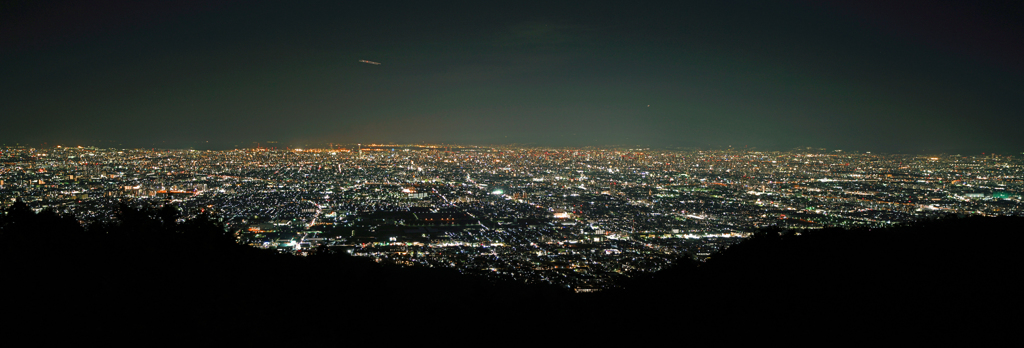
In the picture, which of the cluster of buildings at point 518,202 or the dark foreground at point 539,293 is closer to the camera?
the dark foreground at point 539,293

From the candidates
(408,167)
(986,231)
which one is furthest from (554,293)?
(408,167)

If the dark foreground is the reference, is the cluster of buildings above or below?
below

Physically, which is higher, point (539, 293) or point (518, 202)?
point (539, 293)

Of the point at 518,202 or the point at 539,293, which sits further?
the point at 518,202

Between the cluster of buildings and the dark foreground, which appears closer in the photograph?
the dark foreground

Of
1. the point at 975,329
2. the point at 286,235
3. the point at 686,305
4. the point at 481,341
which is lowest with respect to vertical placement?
the point at 286,235

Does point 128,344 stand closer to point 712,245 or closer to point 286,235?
point 286,235

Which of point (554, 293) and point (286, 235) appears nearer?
point (554, 293)

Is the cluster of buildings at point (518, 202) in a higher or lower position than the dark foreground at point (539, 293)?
lower
